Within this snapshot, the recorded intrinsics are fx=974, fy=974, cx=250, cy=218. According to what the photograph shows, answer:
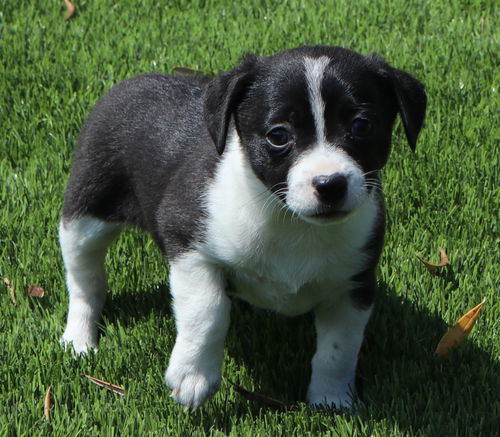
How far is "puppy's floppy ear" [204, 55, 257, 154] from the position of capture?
12.3 feet

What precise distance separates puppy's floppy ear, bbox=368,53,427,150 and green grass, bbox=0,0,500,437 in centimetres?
107

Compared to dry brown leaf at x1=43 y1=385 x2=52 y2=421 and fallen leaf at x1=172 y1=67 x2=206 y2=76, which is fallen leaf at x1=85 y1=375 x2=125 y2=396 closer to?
dry brown leaf at x1=43 y1=385 x2=52 y2=421

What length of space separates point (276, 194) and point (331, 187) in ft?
1.22

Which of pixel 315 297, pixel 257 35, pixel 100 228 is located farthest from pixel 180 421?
pixel 257 35

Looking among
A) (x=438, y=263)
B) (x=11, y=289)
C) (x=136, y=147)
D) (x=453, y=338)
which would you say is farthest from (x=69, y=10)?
(x=453, y=338)

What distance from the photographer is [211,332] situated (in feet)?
12.8

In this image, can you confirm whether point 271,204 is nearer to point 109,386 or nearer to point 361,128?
point 361,128

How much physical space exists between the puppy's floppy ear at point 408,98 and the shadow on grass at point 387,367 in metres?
1.03

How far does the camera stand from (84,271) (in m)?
4.71

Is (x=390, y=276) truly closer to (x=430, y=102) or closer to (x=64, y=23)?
(x=430, y=102)

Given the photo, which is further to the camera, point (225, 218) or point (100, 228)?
point (100, 228)

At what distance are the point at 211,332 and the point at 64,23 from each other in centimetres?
430

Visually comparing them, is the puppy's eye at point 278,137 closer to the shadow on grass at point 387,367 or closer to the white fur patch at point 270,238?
the white fur patch at point 270,238

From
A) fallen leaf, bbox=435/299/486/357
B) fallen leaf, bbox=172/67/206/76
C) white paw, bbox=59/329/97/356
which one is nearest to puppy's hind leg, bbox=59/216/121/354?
white paw, bbox=59/329/97/356
